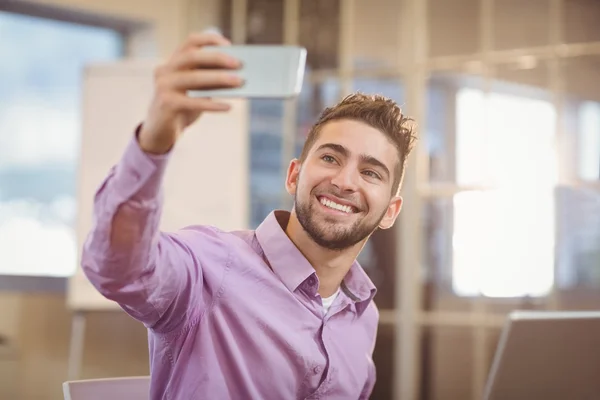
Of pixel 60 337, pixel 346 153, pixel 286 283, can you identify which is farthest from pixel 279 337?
pixel 60 337

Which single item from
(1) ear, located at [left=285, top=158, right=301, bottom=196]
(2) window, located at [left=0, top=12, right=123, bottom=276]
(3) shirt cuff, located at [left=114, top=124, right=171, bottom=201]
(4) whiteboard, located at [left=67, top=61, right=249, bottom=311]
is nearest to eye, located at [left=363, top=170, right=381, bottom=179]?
(1) ear, located at [left=285, top=158, right=301, bottom=196]

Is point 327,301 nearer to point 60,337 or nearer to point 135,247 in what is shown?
point 135,247

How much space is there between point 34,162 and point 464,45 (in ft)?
6.80

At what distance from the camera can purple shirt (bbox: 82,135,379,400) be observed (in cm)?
85

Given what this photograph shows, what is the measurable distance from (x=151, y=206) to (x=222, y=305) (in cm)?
35

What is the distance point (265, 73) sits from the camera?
739 millimetres

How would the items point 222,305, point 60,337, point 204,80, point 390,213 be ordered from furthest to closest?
point 60,337, point 390,213, point 222,305, point 204,80

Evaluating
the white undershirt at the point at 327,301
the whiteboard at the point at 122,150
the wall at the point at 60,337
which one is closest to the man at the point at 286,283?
the white undershirt at the point at 327,301

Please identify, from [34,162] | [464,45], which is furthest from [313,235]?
[34,162]

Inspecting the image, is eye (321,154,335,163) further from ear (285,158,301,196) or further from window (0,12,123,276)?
window (0,12,123,276)

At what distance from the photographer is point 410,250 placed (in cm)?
352

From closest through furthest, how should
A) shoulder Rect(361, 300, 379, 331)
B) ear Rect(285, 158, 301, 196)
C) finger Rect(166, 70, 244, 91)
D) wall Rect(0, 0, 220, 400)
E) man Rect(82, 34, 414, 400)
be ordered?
finger Rect(166, 70, 244, 91), man Rect(82, 34, 414, 400), ear Rect(285, 158, 301, 196), shoulder Rect(361, 300, 379, 331), wall Rect(0, 0, 220, 400)

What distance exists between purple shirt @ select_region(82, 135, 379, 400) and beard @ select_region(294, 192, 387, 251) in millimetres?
49

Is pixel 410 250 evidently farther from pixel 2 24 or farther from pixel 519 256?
pixel 2 24
